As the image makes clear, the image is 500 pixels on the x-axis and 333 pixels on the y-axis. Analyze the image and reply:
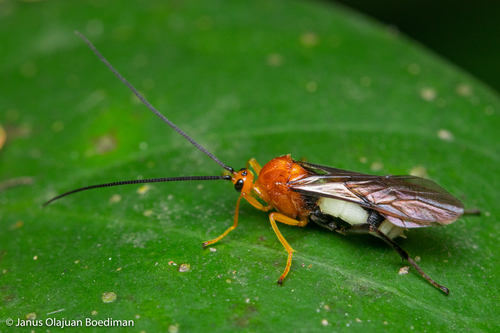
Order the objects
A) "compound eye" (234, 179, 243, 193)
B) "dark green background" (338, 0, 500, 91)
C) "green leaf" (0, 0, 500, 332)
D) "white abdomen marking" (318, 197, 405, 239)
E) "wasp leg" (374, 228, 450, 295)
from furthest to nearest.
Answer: "dark green background" (338, 0, 500, 91) → "compound eye" (234, 179, 243, 193) → "white abdomen marking" (318, 197, 405, 239) → "wasp leg" (374, 228, 450, 295) → "green leaf" (0, 0, 500, 332)

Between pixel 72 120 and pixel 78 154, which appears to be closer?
pixel 78 154

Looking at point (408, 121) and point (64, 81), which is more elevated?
point (408, 121)

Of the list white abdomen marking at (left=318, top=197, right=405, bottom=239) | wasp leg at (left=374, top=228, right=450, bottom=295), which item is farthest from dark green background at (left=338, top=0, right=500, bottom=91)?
wasp leg at (left=374, top=228, right=450, bottom=295)

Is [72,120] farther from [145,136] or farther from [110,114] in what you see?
[145,136]

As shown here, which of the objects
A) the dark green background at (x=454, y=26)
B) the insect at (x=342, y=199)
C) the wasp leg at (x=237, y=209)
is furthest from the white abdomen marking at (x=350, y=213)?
the dark green background at (x=454, y=26)

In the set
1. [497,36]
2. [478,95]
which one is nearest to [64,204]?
[478,95]

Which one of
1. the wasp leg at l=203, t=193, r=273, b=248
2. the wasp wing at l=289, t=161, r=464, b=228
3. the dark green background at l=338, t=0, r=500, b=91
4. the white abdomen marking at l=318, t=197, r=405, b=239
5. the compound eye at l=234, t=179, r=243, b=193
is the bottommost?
the wasp leg at l=203, t=193, r=273, b=248

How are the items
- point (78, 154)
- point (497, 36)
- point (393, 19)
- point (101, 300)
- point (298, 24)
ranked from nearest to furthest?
point (101, 300), point (78, 154), point (298, 24), point (497, 36), point (393, 19)

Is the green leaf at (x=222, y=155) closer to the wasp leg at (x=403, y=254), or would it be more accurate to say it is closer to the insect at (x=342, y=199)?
the wasp leg at (x=403, y=254)

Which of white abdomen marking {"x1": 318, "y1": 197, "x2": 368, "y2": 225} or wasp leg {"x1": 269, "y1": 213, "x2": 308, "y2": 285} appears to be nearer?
wasp leg {"x1": 269, "y1": 213, "x2": 308, "y2": 285}

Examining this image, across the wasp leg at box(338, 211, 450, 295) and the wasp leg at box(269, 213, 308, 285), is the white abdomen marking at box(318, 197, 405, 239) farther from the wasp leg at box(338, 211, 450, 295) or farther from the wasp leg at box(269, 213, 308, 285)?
the wasp leg at box(269, 213, 308, 285)
